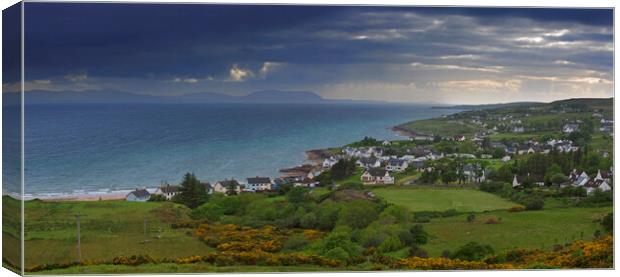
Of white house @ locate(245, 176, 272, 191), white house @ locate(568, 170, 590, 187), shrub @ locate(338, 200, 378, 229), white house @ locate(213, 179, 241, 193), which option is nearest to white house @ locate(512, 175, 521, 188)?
white house @ locate(568, 170, 590, 187)

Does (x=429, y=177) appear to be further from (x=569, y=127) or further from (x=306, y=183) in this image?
(x=569, y=127)

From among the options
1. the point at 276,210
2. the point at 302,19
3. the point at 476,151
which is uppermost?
the point at 302,19

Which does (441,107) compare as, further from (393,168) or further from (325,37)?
(325,37)

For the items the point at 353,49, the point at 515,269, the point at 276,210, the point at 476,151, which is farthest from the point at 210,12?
the point at 515,269

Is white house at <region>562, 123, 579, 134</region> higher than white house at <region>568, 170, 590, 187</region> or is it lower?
higher

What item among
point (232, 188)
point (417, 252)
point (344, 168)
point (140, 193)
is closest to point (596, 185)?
point (417, 252)

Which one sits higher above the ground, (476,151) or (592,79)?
(592,79)

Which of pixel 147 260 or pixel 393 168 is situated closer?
pixel 147 260

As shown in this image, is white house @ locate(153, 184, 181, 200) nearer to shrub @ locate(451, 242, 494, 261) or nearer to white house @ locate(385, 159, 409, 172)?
white house @ locate(385, 159, 409, 172)
